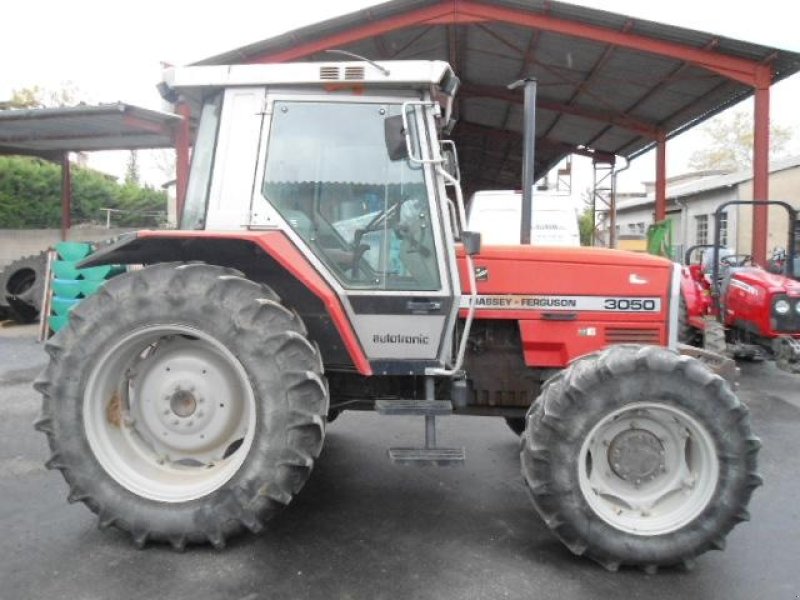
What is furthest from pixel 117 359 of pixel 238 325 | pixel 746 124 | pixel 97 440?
pixel 746 124

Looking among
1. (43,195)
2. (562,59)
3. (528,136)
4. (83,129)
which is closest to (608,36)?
(562,59)

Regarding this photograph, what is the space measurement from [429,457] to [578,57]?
1020cm

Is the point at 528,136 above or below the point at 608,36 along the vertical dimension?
below

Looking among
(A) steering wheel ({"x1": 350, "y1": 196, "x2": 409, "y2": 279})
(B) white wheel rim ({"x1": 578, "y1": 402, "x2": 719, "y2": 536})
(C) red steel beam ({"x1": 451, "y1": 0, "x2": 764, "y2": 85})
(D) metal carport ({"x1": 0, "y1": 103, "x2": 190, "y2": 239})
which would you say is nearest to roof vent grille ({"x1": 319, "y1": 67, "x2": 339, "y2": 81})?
(A) steering wheel ({"x1": 350, "y1": 196, "x2": 409, "y2": 279})

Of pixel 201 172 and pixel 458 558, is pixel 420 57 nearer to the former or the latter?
pixel 201 172

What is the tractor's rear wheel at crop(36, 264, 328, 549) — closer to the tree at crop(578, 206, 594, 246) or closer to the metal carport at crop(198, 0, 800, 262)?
the metal carport at crop(198, 0, 800, 262)

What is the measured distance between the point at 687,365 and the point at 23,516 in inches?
146

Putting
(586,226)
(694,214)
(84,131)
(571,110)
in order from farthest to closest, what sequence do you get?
(586,226), (694,214), (571,110), (84,131)

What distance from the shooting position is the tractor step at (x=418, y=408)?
3.51 meters

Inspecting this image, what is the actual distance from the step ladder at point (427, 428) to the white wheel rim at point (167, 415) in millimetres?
763

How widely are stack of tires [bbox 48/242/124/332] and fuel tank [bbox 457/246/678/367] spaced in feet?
25.0

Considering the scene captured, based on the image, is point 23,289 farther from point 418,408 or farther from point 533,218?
point 418,408

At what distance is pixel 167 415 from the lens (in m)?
3.54

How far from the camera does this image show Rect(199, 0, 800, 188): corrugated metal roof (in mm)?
10125
